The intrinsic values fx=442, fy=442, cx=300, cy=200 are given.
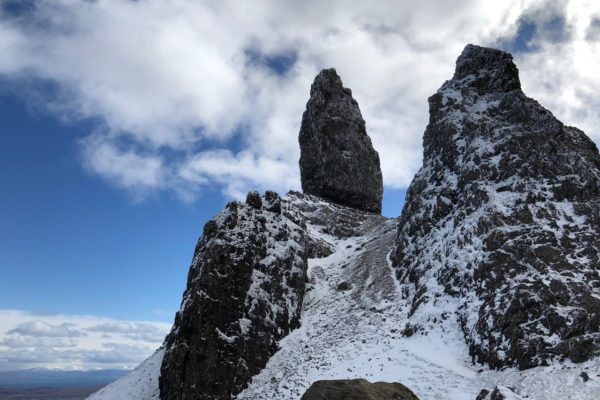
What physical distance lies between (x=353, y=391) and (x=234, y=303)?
20.7 metres

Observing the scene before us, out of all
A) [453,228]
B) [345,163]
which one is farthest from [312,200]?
[453,228]

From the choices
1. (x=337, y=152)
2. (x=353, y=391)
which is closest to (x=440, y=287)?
(x=353, y=391)

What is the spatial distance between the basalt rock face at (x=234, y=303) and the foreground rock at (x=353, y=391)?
16.7 metres

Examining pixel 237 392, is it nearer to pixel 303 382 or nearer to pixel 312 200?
pixel 303 382

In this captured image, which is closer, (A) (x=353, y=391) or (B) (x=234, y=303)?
(A) (x=353, y=391)

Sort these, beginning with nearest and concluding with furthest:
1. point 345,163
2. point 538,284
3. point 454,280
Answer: point 538,284 < point 454,280 < point 345,163

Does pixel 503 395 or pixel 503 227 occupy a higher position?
pixel 503 227

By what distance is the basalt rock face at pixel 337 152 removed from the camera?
71.1 meters

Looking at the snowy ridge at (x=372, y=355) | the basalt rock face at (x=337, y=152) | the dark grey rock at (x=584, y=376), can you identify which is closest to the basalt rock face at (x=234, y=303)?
the snowy ridge at (x=372, y=355)

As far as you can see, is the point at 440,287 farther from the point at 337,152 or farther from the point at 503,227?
the point at 337,152

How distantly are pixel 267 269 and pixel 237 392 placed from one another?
1108 centimetres

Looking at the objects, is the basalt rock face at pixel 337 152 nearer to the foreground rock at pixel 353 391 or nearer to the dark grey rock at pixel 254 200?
the dark grey rock at pixel 254 200

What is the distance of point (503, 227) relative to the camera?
108 feet

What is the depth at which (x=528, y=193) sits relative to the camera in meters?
34.4
